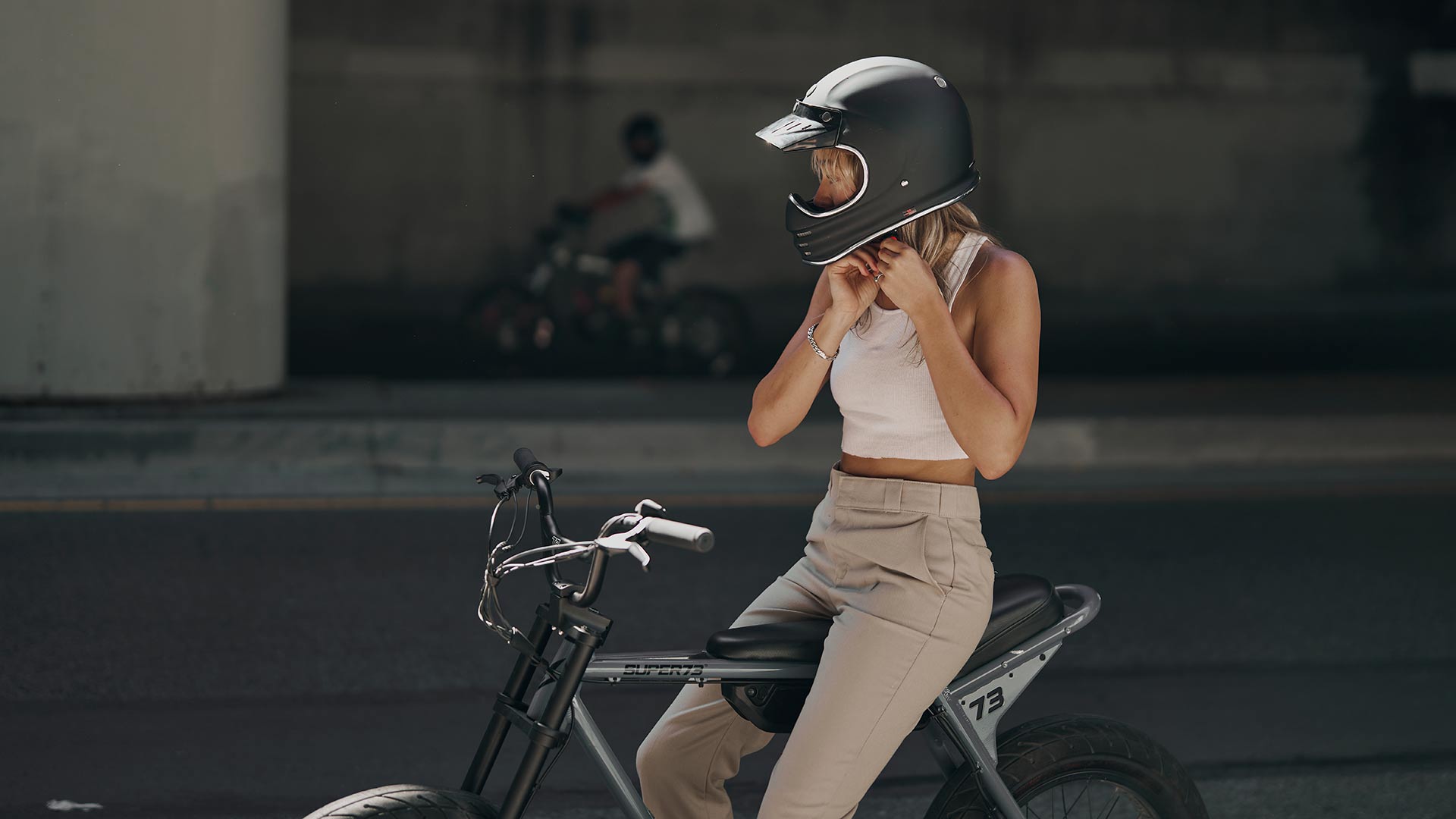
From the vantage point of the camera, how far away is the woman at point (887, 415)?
2.98 m

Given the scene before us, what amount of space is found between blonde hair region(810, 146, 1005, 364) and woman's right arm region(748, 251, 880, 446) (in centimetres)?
9

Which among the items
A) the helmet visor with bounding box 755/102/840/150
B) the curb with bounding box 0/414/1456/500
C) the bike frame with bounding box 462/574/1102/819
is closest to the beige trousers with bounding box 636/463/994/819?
the bike frame with bounding box 462/574/1102/819

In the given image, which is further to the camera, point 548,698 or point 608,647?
point 608,647

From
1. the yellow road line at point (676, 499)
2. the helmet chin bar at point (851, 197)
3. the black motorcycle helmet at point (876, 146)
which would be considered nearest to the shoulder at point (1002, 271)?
the black motorcycle helmet at point (876, 146)

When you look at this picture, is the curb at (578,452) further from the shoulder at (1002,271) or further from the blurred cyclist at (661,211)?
the shoulder at (1002,271)

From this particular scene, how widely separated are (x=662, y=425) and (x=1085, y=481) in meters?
2.55

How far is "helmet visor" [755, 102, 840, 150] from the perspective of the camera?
294cm

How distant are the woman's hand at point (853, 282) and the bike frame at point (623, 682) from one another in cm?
62

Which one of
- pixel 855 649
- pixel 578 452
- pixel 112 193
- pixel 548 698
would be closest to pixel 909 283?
pixel 855 649

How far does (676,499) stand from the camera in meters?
9.58

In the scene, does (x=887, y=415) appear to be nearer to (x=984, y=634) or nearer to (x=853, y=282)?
(x=853, y=282)

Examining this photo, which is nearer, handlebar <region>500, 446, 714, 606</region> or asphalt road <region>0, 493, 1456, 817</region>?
handlebar <region>500, 446, 714, 606</region>

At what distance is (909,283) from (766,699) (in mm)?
757

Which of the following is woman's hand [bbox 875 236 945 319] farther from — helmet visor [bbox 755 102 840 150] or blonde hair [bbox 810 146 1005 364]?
helmet visor [bbox 755 102 840 150]
